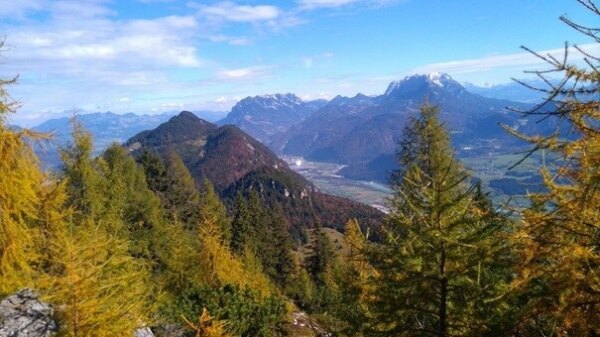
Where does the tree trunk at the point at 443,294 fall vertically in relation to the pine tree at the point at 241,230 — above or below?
above

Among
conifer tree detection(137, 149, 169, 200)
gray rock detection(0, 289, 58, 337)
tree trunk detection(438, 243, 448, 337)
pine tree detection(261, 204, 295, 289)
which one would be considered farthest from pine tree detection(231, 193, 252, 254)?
tree trunk detection(438, 243, 448, 337)

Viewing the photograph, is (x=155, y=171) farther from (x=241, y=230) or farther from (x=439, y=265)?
(x=439, y=265)

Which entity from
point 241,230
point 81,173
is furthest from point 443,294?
point 241,230

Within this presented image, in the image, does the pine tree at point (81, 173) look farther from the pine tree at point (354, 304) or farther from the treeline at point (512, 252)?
the treeline at point (512, 252)

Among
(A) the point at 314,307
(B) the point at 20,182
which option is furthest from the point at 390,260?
(A) the point at 314,307

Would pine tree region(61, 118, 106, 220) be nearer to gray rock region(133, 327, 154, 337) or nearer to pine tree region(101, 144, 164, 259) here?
pine tree region(101, 144, 164, 259)

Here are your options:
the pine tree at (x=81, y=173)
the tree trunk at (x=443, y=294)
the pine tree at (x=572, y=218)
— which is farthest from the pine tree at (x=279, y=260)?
the pine tree at (x=572, y=218)

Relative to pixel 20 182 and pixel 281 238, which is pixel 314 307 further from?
pixel 20 182

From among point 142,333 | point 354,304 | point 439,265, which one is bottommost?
point 142,333
